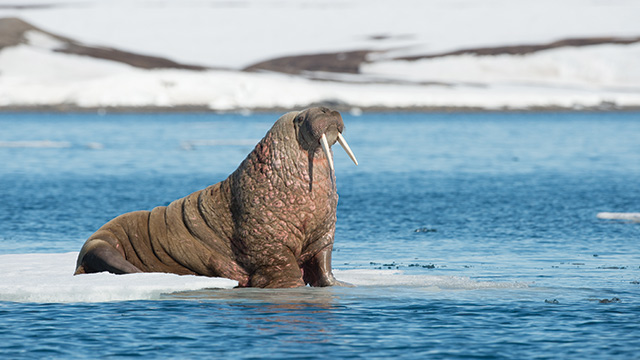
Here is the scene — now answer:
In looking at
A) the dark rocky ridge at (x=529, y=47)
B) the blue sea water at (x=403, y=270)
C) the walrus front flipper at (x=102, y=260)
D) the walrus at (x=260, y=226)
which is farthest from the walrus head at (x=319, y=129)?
the dark rocky ridge at (x=529, y=47)

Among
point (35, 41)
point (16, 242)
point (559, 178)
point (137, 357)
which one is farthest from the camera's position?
point (35, 41)

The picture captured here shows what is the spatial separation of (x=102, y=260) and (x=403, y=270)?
3.30 meters

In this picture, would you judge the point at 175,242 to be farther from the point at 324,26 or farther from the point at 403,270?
the point at 324,26

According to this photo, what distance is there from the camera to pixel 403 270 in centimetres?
1095

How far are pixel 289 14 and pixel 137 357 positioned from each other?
139 m

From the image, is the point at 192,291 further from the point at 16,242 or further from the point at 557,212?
the point at 557,212

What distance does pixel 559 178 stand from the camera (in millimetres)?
26312

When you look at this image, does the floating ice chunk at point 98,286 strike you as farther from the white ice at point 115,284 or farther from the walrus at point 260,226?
the walrus at point 260,226

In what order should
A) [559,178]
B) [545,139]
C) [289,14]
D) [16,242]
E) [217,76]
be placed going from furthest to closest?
1. [289,14]
2. [217,76]
3. [545,139]
4. [559,178]
5. [16,242]

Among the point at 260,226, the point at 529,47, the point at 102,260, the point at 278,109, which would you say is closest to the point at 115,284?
the point at 102,260

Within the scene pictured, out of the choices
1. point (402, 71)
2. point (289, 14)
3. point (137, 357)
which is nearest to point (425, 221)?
point (137, 357)

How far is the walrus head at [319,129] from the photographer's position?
872 centimetres

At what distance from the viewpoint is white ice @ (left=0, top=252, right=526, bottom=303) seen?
873cm

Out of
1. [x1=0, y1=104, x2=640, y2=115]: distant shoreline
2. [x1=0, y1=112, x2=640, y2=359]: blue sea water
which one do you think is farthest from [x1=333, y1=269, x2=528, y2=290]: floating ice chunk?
[x1=0, y1=104, x2=640, y2=115]: distant shoreline
